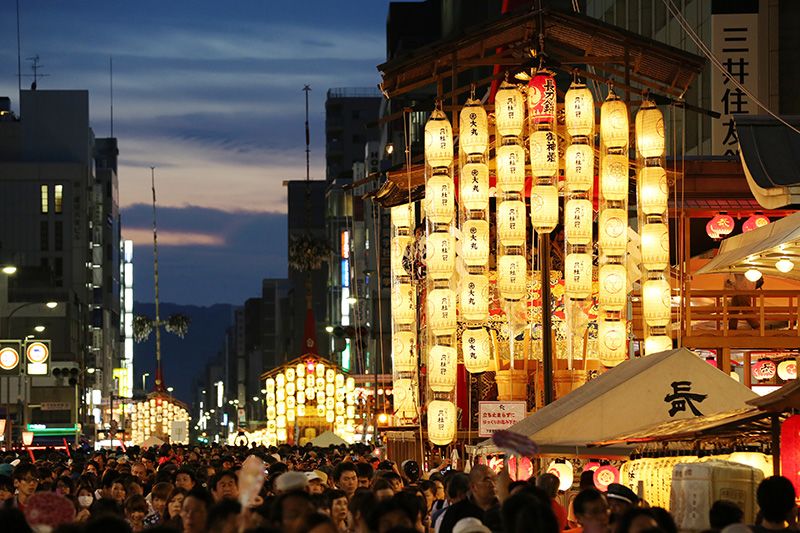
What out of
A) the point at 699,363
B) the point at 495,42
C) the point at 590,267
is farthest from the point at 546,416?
the point at 495,42

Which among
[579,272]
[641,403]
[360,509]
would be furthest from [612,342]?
[360,509]

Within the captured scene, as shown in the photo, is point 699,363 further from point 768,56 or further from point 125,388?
point 125,388

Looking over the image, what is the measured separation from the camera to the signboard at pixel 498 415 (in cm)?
2306

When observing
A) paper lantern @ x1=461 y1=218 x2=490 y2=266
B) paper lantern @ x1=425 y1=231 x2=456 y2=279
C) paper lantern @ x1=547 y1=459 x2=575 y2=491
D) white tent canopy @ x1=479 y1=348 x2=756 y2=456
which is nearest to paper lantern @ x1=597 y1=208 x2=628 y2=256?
paper lantern @ x1=461 y1=218 x2=490 y2=266

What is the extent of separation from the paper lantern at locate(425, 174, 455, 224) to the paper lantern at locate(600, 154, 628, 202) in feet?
11.4

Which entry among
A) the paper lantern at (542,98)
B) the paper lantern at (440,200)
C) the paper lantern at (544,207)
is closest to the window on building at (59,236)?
the paper lantern at (440,200)

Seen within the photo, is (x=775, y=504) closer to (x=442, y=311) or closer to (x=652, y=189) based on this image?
(x=652, y=189)

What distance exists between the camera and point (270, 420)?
75125mm

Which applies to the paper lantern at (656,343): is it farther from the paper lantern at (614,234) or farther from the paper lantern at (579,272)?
the paper lantern at (614,234)

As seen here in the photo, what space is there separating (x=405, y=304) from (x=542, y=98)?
7.55 meters

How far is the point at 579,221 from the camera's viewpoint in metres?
27.0

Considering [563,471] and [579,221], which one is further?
[579,221]

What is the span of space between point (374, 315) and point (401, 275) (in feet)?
239

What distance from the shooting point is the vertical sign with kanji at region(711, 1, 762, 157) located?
37781mm
